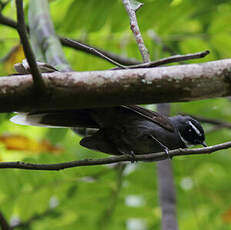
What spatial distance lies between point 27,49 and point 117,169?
252cm

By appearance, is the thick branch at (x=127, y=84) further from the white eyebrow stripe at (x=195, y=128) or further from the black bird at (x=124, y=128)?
the white eyebrow stripe at (x=195, y=128)

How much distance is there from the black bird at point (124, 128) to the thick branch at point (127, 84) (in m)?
1.18

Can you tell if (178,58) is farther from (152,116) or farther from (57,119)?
(152,116)

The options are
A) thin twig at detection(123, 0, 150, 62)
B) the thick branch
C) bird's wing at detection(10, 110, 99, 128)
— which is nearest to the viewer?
the thick branch

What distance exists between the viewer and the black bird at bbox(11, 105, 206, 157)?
3.24 meters

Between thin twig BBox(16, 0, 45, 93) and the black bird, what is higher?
thin twig BBox(16, 0, 45, 93)

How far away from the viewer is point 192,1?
428 cm

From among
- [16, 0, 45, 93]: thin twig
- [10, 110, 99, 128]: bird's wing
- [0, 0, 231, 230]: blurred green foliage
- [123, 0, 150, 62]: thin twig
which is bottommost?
[0, 0, 231, 230]: blurred green foliage

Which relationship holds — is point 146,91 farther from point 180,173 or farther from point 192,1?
point 180,173

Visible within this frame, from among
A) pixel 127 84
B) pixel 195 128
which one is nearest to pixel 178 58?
pixel 127 84

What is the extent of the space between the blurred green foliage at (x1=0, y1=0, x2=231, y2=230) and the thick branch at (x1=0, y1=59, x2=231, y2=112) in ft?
6.25

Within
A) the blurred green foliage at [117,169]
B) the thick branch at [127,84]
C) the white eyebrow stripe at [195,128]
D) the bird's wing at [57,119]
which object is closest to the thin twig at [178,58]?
the thick branch at [127,84]

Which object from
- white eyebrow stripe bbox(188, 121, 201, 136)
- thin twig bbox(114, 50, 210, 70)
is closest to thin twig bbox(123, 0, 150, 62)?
thin twig bbox(114, 50, 210, 70)

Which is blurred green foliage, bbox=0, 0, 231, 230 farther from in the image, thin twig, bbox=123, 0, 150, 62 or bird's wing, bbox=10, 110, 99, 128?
thin twig, bbox=123, 0, 150, 62
